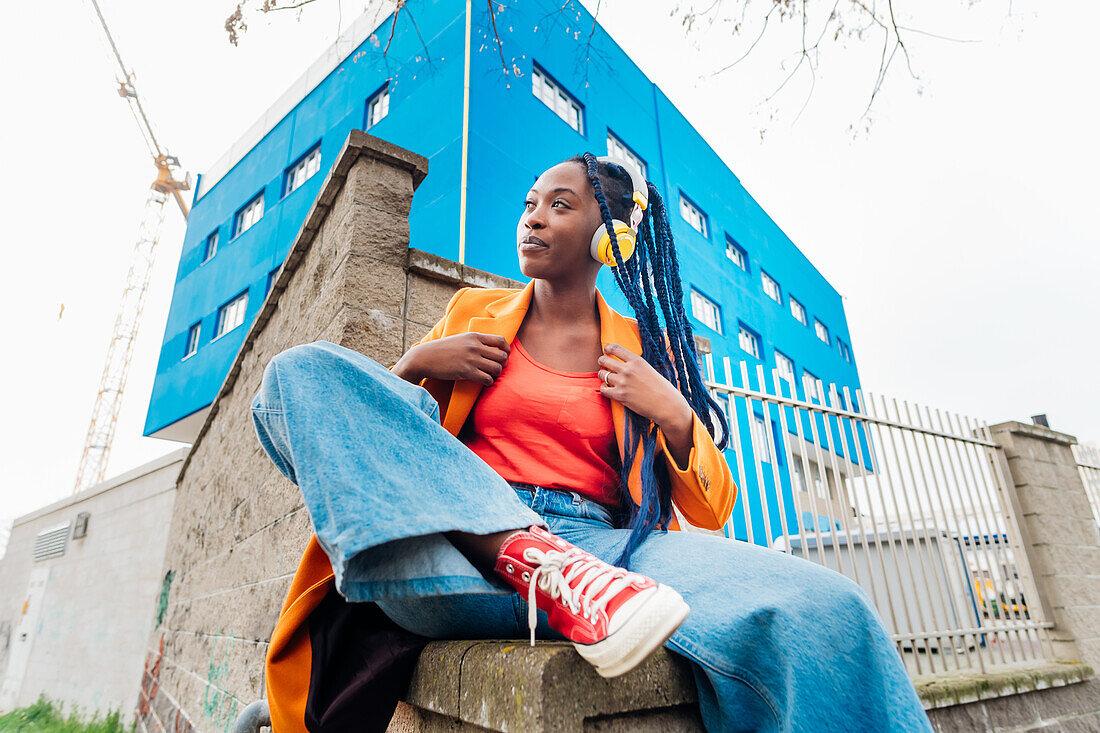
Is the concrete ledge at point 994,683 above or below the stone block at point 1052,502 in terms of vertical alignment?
below

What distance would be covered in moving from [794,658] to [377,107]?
1378cm

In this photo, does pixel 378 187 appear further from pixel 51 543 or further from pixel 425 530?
pixel 51 543

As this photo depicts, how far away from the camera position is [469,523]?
936 mm

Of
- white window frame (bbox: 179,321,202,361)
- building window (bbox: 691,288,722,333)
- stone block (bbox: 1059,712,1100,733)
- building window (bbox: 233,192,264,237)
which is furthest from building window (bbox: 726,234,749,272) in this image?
white window frame (bbox: 179,321,202,361)

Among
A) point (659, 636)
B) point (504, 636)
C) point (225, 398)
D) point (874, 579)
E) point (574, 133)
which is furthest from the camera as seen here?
point (574, 133)

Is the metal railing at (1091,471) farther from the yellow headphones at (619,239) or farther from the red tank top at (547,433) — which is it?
the red tank top at (547,433)

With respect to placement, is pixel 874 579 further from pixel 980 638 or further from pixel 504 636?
pixel 504 636

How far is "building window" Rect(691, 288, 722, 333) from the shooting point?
583 inches

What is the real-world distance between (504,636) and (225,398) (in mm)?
3922

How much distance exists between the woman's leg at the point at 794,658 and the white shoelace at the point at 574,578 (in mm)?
174

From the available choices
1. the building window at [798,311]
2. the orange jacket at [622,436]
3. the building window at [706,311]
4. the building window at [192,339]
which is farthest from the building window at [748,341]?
the orange jacket at [622,436]

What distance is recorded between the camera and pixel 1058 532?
14.9 feet

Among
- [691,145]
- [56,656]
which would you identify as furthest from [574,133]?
[56,656]

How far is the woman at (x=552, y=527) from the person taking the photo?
0.86 meters
